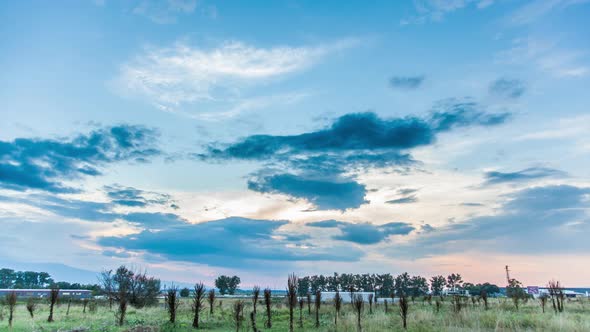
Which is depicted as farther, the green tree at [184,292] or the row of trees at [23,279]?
the row of trees at [23,279]

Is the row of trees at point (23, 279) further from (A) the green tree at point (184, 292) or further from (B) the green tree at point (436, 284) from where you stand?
(B) the green tree at point (436, 284)

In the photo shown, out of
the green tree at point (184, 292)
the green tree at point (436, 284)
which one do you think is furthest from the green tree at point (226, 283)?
the green tree at point (436, 284)

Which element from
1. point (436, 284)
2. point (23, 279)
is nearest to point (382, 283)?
point (436, 284)

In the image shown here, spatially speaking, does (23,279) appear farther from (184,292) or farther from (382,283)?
(382,283)

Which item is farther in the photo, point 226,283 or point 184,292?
point 226,283

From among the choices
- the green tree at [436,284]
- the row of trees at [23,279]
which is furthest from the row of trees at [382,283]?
the row of trees at [23,279]

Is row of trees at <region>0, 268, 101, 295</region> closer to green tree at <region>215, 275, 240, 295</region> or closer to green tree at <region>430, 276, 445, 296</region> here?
green tree at <region>215, 275, 240, 295</region>

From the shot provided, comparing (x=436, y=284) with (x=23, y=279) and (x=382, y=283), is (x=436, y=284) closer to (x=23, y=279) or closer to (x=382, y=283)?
(x=382, y=283)

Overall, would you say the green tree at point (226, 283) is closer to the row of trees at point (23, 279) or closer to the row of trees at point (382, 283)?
the row of trees at point (382, 283)

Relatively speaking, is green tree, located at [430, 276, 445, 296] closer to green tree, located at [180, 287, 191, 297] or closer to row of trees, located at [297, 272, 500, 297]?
row of trees, located at [297, 272, 500, 297]

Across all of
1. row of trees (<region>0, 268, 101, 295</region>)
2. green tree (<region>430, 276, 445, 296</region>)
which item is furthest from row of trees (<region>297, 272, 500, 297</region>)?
row of trees (<region>0, 268, 101, 295</region>)

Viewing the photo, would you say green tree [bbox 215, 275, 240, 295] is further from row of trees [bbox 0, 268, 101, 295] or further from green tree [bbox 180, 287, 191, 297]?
row of trees [bbox 0, 268, 101, 295]

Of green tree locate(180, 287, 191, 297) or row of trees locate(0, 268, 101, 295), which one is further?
row of trees locate(0, 268, 101, 295)

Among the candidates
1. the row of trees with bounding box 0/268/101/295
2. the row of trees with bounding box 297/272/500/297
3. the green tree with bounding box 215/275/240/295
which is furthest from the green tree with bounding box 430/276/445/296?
the row of trees with bounding box 0/268/101/295
